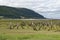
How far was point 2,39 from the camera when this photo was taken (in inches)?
1057

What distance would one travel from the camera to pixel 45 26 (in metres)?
52.1

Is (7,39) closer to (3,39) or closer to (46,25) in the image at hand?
(3,39)

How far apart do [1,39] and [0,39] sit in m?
0.13

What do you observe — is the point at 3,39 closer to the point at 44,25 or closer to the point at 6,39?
the point at 6,39

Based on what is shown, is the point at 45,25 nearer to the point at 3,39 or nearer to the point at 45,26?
the point at 45,26

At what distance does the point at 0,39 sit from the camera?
2686cm

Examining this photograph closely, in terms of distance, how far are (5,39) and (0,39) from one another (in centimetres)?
69

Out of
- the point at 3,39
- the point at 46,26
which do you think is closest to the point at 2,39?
the point at 3,39

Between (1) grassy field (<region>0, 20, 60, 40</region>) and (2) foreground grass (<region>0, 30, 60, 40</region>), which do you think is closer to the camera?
(2) foreground grass (<region>0, 30, 60, 40</region>)

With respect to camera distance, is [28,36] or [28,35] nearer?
[28,36]

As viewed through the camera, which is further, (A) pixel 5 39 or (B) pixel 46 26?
(B) pixel 46 26

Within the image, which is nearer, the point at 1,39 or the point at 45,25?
the point at 1,39

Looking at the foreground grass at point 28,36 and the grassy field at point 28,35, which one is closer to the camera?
the foreground grass at point 28,36

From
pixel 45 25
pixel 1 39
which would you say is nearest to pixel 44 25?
pixel 45 25
